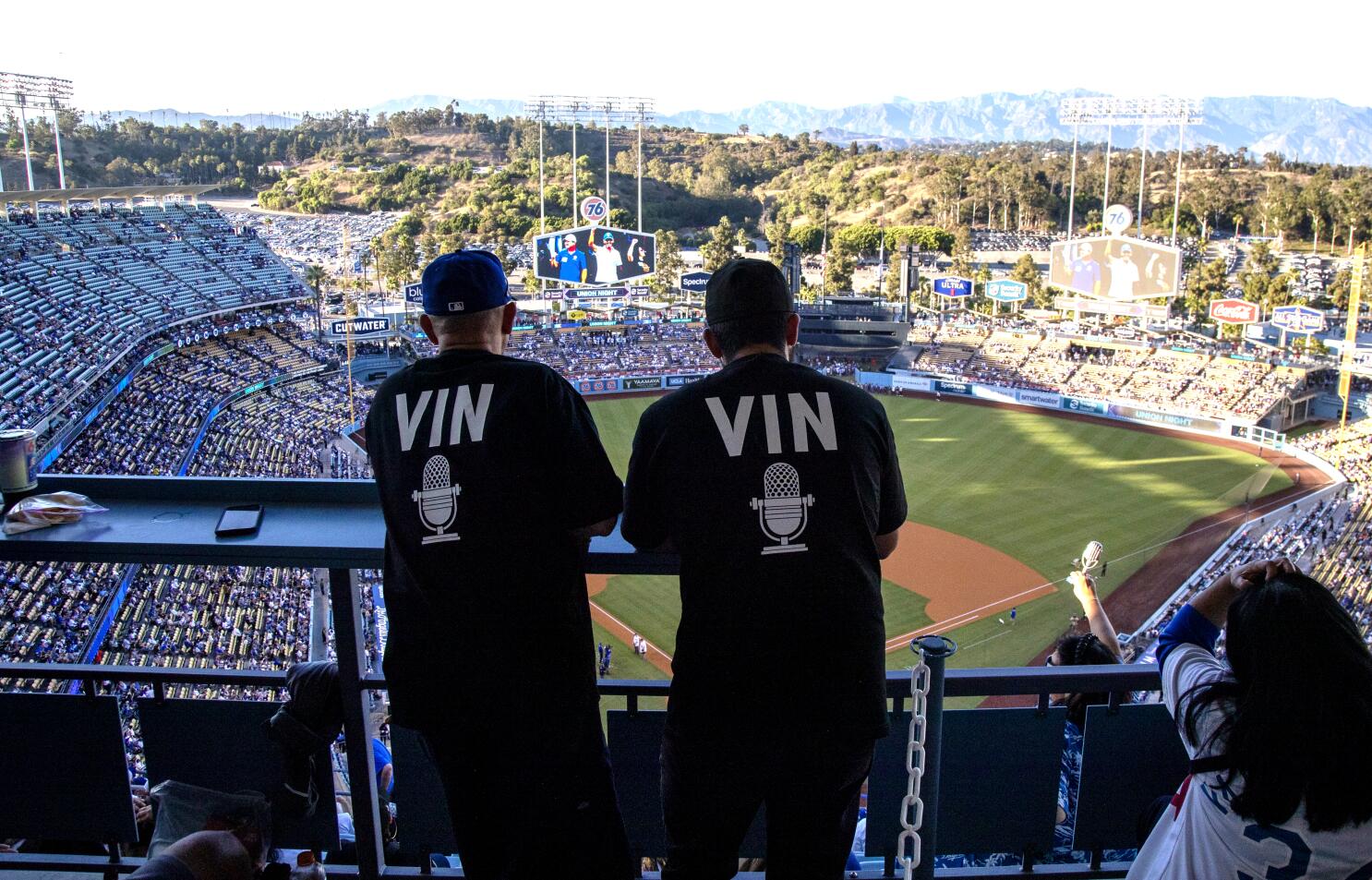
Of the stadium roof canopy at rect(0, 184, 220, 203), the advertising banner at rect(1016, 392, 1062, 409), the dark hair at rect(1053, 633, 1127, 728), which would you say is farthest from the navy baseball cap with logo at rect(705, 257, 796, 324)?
the stadium roof canopy at rect(0, 184, 220, 203)

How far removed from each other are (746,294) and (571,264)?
44.9 meters

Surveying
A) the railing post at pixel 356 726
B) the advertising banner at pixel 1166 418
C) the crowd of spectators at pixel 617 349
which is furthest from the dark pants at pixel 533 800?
the crowd of spectators at pixel 617 349

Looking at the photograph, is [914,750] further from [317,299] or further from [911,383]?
[317,299]

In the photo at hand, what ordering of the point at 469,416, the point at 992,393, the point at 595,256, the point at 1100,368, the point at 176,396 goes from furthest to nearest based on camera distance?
1. the point at 595,256
2. the point at 1100,368
3. the point at 992,393
4. the point at 176,396
5. the point at 469,416

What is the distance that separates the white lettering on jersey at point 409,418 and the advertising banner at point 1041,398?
36.6m

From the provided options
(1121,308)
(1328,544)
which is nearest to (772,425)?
(1328,544)

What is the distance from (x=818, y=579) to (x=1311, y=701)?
0.91 metres

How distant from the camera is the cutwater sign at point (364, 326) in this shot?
36.3 meters

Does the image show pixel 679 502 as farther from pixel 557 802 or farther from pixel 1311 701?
pixel 1311 701

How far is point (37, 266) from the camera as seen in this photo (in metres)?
30.2

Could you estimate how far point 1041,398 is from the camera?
3656cm

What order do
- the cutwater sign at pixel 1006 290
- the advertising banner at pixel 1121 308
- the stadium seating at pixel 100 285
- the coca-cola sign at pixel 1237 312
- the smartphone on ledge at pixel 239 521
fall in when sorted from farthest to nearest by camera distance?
the cutwater sign at pixel 1006 290 < the advertising banner at pixel 1121 308 < the coca-cola sign at pixel 1237 312 < the stadium seating at pixel 100 285 < the smartphone on ledge at pixel 239 521

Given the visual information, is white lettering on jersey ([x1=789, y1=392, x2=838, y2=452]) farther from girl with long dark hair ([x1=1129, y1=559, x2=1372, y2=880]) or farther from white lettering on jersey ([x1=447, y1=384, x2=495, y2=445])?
girl with long dark hair ([x1=1129, y1=559, x2=1372, y2=880])

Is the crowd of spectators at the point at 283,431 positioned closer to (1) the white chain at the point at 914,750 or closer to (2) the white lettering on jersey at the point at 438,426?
(2) the white lettering on jersey at the point at 438,426
